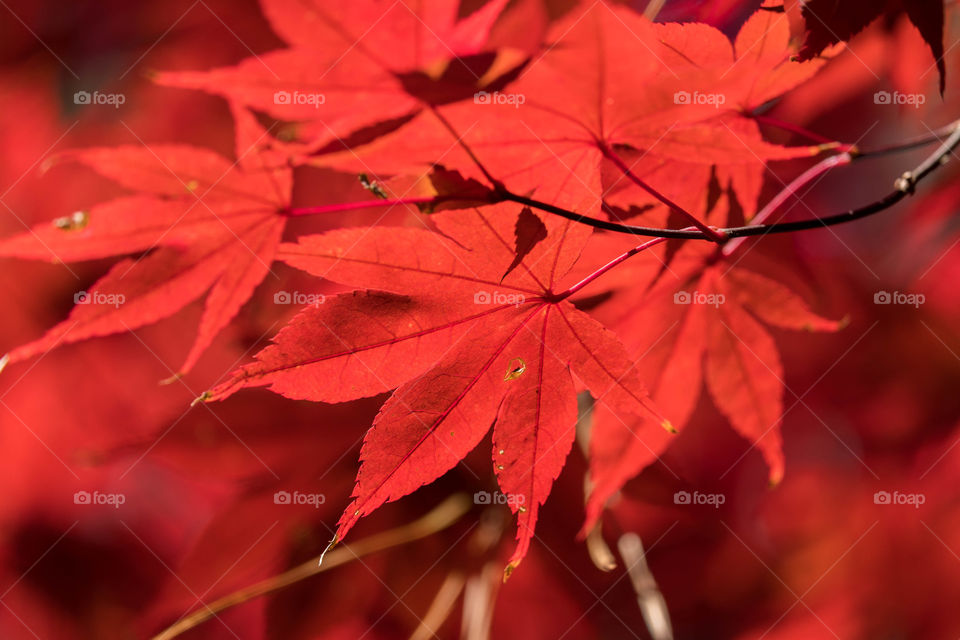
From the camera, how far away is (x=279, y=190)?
47 cm

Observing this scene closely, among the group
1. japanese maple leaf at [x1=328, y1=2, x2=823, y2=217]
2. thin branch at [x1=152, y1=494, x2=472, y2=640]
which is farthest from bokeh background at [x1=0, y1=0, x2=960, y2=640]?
japanese maple leaf at [x1=328, y1=2, x2=823, y2=217]

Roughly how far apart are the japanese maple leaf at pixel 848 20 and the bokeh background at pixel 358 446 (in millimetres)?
361

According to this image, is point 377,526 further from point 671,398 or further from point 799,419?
point 799,419

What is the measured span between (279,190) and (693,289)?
42cm

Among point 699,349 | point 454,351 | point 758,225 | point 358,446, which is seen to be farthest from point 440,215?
Answer: point 358,446

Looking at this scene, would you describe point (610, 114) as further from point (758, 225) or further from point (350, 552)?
point (350, 552)

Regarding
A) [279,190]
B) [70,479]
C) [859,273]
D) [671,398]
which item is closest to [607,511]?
[671,398]

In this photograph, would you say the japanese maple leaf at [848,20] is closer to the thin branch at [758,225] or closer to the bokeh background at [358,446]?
the thin branch at [758,225]

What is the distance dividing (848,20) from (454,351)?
12.9 inches

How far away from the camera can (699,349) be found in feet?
1.83

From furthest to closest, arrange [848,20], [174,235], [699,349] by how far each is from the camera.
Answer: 1. [699,349]
2. [174,235]
3. [848,20]

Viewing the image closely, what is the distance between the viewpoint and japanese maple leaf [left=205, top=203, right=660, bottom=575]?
340mm

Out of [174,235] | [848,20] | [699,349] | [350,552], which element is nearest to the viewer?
[848,20]

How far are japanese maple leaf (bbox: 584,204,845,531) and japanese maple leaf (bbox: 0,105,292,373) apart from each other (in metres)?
0.34
